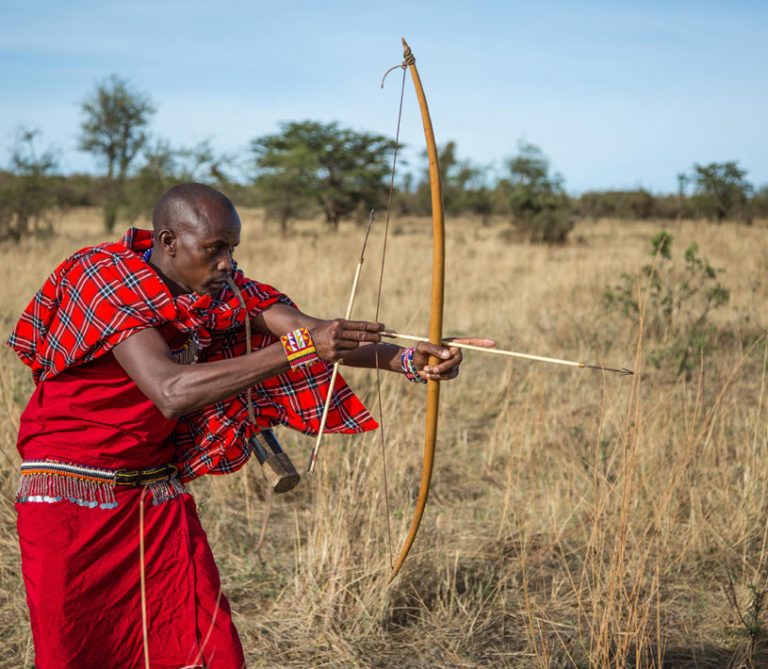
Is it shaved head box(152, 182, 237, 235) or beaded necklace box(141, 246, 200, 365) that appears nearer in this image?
shaved head box(152, 182, 237, 235)

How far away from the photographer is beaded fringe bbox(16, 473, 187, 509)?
1905 mm

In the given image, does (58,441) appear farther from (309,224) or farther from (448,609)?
(309,224)

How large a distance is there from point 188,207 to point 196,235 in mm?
68

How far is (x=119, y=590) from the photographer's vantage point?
6.42 ft

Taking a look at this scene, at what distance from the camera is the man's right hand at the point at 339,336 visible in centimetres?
182

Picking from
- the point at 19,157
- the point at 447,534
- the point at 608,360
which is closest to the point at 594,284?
the point at 608,360

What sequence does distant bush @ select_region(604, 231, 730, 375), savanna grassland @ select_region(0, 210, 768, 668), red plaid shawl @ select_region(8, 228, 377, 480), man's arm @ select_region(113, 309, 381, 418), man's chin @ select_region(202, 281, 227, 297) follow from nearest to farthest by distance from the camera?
man's arm @ select_region(113, 309, 381, 418), red plaid shawl @ select_region(8, 228, 377, 480), man's chin @ select_region(202, 281, 227, 297), savanna grassland @ select_region(0, 210, 768, 668), distant bush @ select_region(604, 231, 730, 375)

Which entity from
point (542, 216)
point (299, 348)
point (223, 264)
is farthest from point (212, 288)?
point (542, 216)

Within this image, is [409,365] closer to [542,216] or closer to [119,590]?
[119,590]

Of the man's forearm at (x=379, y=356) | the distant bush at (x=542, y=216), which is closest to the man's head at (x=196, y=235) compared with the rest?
the man's forearm at (x=379, y=356)

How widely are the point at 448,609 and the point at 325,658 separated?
0.50 m

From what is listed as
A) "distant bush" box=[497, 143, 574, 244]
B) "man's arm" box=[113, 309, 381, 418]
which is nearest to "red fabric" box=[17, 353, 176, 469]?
"man's arm" box=[113, 309, 381, 418]

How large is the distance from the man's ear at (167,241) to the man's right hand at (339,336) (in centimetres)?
41

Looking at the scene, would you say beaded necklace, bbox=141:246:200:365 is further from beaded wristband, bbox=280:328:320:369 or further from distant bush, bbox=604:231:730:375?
distant bush, bbox=604:231:730:375
